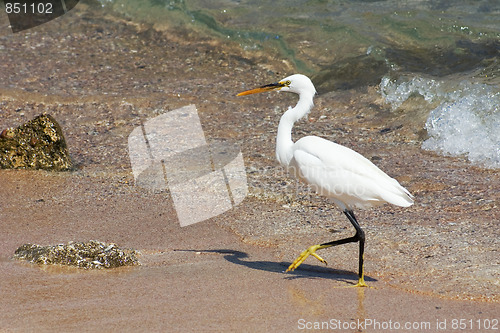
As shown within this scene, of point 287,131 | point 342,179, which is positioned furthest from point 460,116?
point 342,179

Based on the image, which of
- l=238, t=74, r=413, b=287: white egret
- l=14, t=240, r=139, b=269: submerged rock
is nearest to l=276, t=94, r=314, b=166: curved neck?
l=238, t=74, r=413, b=287: white egret

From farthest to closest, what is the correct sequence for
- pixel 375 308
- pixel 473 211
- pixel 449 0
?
pixel 449 0
pixel 473 211
pixel 375 308

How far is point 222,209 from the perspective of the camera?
576cm

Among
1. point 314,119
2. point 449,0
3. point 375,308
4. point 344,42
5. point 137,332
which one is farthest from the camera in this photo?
point 449,0

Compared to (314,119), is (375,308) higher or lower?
higher

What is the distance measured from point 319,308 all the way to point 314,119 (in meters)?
4.53

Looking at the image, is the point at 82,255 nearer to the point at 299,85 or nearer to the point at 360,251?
the point at 360,251

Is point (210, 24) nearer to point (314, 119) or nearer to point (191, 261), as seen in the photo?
point (314, 119)

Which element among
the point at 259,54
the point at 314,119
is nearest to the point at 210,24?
the point at 259,54

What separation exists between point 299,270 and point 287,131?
1028 mm

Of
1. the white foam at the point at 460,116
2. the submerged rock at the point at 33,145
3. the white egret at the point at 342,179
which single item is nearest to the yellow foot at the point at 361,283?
the white egret at the point at 342,179

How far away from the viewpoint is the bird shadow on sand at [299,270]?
4.45 metres

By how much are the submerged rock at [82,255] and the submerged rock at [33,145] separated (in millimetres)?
2067

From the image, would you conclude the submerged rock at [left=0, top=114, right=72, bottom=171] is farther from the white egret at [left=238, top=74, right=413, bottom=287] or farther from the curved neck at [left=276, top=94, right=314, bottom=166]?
the white egret at [left=238, top=74, right=413, bottom=287]
